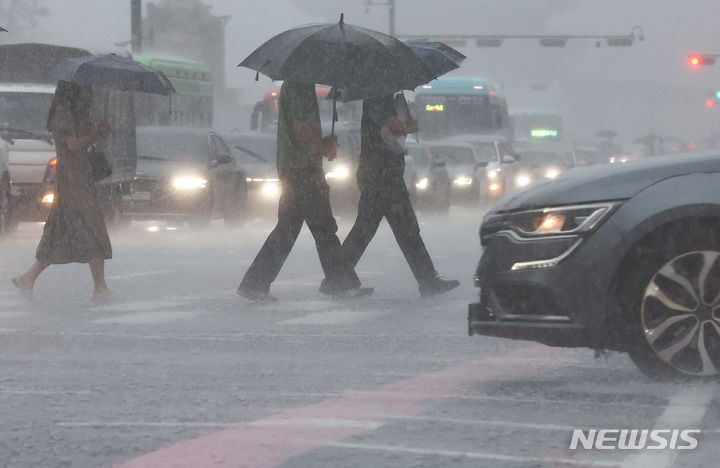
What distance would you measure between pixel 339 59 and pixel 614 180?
467 centimetres

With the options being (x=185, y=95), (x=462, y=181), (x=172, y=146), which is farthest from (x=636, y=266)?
(x=185, y=95)

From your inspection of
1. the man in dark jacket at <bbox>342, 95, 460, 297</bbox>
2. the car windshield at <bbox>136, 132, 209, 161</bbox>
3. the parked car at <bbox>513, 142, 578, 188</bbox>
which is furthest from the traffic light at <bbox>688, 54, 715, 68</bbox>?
the man in dark jacket at <bbox>342, 95, 460, 297</bbox>

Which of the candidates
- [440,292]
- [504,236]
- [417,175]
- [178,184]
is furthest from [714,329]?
[417,175]

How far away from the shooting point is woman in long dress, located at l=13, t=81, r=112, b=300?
1228 cm

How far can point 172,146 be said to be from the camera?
2402 centimetres

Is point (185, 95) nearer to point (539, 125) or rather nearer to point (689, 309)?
point (689, 309)

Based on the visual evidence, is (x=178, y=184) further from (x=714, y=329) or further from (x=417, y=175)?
(x=714, y=329)

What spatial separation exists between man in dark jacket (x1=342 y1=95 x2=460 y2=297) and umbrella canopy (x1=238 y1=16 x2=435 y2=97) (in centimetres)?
40

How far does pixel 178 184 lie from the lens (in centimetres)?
2320

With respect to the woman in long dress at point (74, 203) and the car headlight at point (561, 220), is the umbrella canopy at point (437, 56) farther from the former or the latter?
the car headlight at point (561, 220)

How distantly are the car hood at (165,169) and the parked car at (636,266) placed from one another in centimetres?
1619

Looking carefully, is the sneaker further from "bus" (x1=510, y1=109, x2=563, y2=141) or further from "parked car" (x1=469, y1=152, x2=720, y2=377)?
"bus" (x1=510, y1=109, x2=563, y2=141)

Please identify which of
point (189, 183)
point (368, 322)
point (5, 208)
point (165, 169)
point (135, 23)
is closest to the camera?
point (368, 322)

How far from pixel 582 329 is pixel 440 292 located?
200 inches
